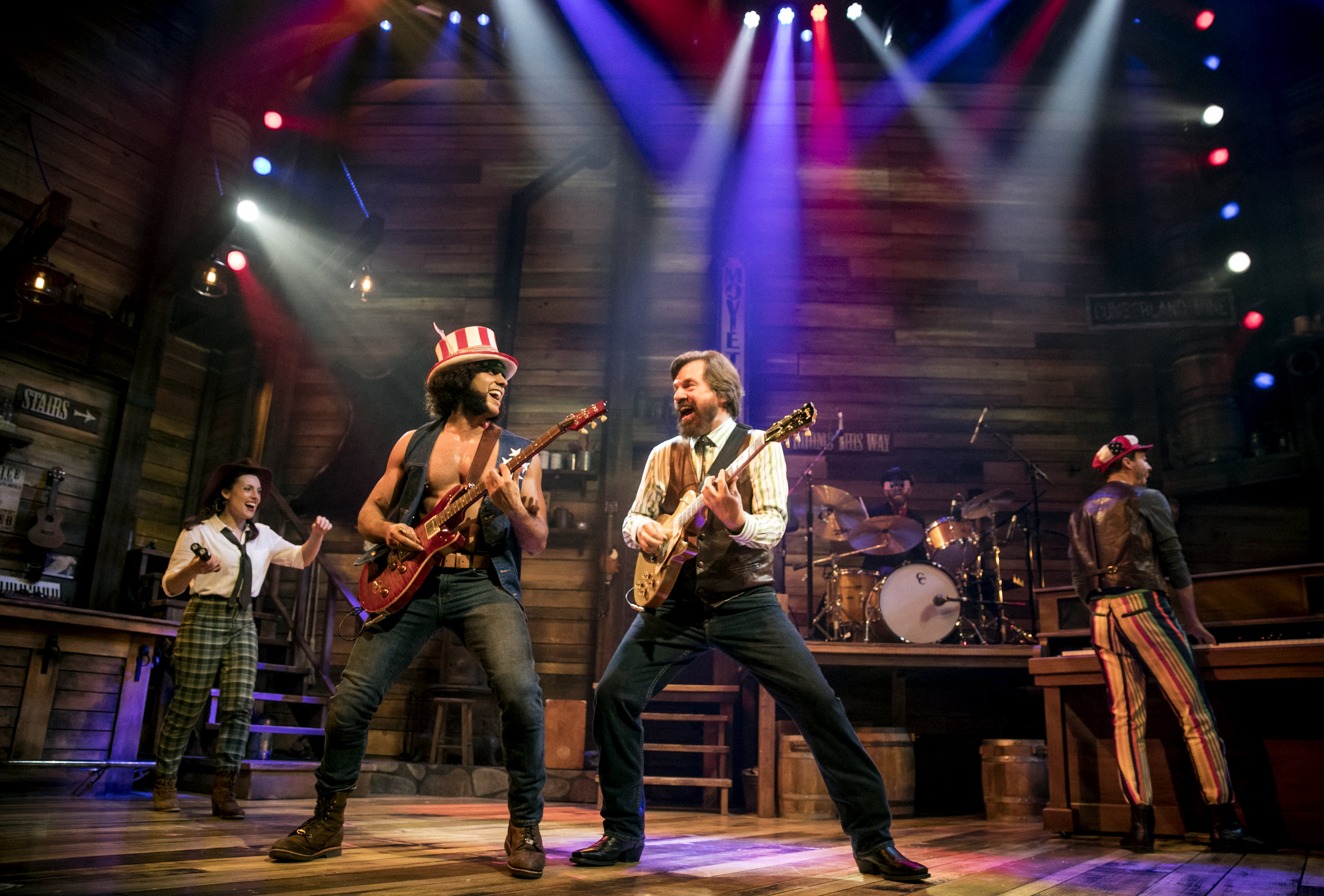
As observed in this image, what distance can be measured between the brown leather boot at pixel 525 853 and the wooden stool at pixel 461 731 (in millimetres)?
5111

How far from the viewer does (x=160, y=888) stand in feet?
7.78

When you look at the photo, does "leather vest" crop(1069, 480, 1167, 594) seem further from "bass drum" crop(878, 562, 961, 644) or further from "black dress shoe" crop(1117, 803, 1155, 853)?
"bass drum" crop(878, 562, 961, 644)

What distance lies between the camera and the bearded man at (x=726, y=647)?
118 inches

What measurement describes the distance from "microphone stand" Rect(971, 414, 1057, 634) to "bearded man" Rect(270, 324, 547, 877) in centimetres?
485

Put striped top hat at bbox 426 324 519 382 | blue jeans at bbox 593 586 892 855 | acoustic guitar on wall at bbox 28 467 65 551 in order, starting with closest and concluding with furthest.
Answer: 1. blue jeans at bbox 593 586 892 855
2. striped top hat at bbox 426 324 519 382
3. acoustic guitar on wall at bbox 28 467 65 551

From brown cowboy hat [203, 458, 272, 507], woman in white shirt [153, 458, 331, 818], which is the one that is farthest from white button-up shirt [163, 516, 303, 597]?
brown cowboy hat [203, 458, 272, 507]

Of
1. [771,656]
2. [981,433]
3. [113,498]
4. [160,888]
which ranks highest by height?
[981,433]

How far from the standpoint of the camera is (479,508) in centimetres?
321

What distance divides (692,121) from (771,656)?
895cm

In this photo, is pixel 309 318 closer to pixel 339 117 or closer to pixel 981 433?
pixel 339 117

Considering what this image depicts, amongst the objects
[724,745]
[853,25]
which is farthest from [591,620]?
[853,25]

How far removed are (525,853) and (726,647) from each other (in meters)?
0.95

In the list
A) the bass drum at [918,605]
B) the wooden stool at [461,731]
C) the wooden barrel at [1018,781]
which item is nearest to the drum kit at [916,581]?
the bass drum at [918,605]

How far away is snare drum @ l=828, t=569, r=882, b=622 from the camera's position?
24.7 feet
